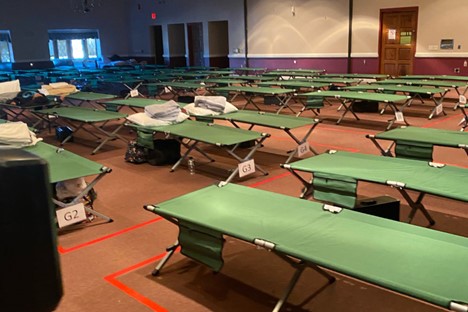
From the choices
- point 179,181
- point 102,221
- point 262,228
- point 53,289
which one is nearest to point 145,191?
point 179,181

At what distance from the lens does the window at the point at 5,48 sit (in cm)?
1611

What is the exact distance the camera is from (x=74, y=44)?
59.4 feet

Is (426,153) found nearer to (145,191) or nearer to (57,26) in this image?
(145,191)

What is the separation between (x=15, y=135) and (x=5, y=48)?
45.8 ft

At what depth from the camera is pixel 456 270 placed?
189cm

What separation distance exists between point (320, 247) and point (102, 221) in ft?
6.86

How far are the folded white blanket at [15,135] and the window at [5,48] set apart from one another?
13.6m

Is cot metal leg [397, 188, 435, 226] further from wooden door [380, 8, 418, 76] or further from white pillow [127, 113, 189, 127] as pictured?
wooden door [380, 8, 418, 76]

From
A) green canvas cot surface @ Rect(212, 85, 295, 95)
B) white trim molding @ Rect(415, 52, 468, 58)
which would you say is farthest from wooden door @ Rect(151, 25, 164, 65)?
white trim molding @ Rect(415, 52, 468, 58)

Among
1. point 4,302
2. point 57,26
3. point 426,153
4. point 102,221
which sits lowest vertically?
point 102,221

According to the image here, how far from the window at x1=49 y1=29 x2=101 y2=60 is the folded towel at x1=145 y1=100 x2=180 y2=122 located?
1359cm

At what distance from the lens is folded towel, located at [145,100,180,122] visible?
5.39m

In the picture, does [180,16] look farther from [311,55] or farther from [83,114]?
[83,114]

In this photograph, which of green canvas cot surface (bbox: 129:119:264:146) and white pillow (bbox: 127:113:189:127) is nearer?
green canvas cot surface (bbox: 129:119:264:146)
